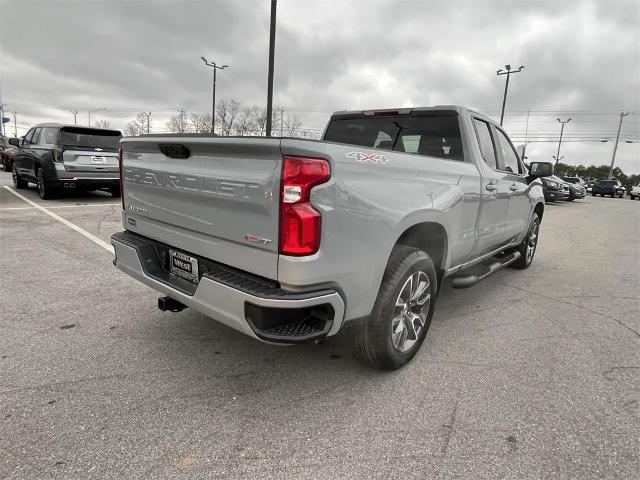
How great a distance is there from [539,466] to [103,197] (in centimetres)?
1214

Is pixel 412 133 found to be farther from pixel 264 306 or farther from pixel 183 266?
pixel 264 306

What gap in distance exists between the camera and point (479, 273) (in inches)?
158

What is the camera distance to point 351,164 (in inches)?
89.0

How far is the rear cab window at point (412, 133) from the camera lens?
383 cm

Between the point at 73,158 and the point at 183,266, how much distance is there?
339 inches

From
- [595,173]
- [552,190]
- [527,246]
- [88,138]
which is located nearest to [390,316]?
[527,246]

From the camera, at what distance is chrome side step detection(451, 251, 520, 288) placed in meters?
3.65

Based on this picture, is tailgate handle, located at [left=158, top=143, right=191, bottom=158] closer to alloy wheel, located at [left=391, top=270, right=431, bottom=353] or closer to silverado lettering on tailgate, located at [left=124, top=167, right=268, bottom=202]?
silverado lettering on tailgate, located at [left=124, top=167, right=268, bottom=202]

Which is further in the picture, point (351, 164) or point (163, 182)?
point (163, 182)

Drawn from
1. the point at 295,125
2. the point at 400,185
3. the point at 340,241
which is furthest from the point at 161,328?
the point at 295,125

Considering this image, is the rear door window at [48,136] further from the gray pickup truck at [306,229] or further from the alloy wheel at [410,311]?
the alloy wheel at [410,311]

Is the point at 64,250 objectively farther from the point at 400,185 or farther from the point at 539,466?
the point at 539,466

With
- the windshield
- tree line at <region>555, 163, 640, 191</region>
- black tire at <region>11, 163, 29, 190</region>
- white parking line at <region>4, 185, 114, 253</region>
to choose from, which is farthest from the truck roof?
tree line at <region>555, 163, 640, 191</region>

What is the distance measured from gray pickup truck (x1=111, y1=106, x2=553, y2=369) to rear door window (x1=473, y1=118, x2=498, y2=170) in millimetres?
163
